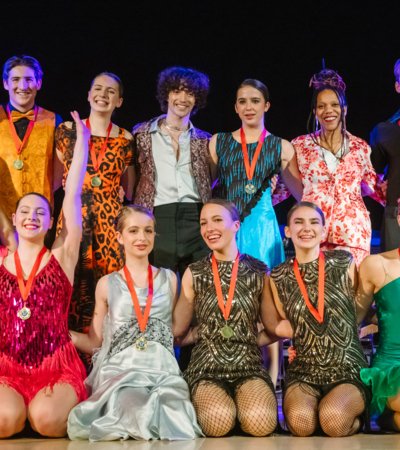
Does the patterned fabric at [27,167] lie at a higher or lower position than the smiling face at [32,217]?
higher

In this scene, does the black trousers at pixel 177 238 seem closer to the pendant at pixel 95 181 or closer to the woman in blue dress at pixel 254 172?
the woman in blue dress at pixel 254 172

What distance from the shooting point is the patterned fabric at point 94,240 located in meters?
4.36

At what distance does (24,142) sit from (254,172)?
1350 millimetres

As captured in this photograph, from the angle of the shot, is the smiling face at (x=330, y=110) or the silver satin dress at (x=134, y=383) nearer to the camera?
the silver satin dress at (x=134, y=383)

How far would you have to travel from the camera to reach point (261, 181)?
14.8 ft

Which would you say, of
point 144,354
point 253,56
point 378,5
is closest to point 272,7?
point 253,56

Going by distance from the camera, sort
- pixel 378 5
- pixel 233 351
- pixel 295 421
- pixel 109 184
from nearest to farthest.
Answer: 1. pixel 295 421
2. pixel 233 351
3. pixel 109 184
4. pixel 378 5

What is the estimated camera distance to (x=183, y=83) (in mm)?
4617

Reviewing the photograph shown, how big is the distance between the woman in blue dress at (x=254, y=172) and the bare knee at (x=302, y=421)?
0.64 meters

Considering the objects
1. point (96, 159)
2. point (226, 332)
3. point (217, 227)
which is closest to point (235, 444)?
point (226, 332)

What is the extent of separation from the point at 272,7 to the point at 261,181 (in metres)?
2.72

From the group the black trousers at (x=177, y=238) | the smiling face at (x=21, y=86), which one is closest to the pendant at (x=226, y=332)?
the black trousers at (x=177, y=238)

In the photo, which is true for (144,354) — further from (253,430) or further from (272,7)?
(272,7)

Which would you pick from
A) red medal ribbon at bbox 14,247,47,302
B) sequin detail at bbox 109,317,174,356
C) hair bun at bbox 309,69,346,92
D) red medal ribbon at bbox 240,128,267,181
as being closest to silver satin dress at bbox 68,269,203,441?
sequin detail at bbox 109,317,174,356
